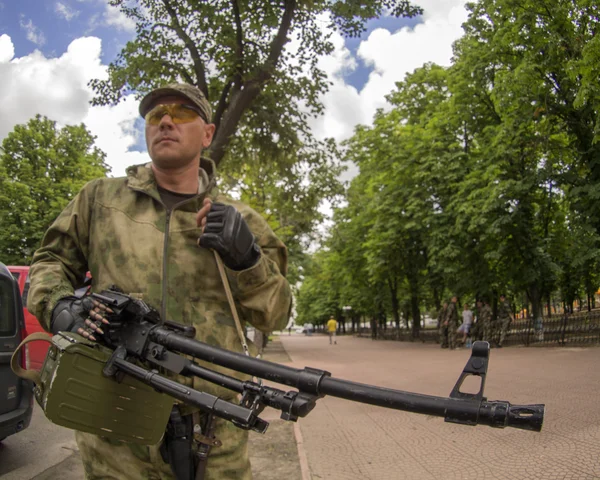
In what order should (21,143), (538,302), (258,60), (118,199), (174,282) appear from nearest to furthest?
(174,282) → (118,199) → (258,60) → (538,302) → (21,143)

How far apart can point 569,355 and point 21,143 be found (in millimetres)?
27496

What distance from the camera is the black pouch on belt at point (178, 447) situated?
68.4 inches

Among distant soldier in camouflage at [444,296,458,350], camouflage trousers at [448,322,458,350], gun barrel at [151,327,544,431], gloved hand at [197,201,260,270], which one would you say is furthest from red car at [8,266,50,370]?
camouflage trousers at [448,322,458,350]

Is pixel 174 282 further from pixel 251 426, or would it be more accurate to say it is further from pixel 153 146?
pixel 251 426

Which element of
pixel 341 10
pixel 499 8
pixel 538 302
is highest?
pixel 499 8

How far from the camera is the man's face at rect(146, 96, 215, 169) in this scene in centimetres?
205

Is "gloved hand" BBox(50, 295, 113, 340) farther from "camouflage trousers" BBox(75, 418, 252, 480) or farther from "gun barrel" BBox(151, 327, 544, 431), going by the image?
"camouflage trousers" BBox(75, 418, 252, 480)

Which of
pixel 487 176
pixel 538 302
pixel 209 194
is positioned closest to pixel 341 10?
pixel 487 176

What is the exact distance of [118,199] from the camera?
2.07m

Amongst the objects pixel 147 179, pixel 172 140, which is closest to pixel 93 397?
pixel 147 179

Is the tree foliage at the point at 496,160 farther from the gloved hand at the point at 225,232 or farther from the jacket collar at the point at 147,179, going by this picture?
the gloved hand at the point at 225,232

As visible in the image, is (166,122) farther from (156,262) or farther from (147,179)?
(156,262)

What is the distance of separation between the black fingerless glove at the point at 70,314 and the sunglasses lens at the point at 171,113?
2.78 ft

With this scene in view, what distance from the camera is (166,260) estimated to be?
1940 millimetres
